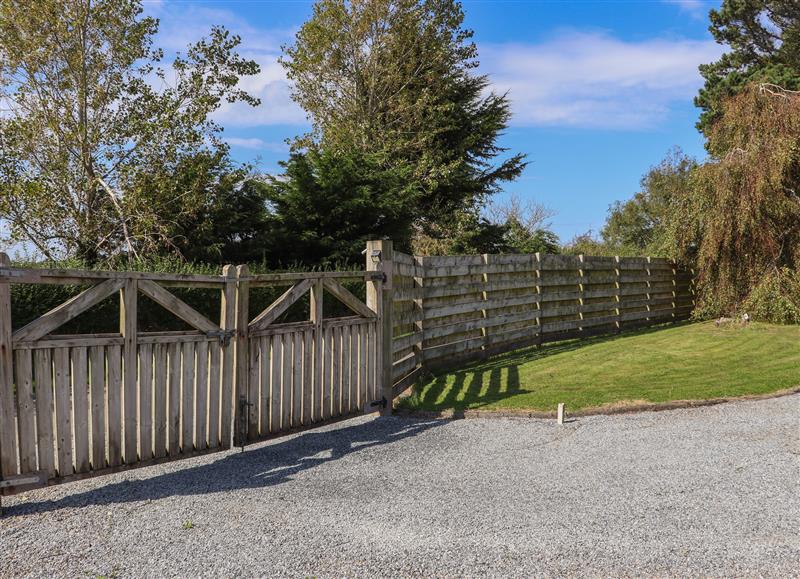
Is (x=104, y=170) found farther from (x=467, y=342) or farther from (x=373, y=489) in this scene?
(x=373, y=489)

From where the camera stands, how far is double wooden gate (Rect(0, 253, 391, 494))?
4449 millimetres

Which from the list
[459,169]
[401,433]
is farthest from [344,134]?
[401,433]

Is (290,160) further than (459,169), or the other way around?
(459,169)

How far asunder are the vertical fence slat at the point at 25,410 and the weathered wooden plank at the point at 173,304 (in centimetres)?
92

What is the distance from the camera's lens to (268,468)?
5.18 m

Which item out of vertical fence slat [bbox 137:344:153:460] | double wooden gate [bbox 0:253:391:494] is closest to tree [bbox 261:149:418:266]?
double wooden gate [bbox 0:253:391:494]

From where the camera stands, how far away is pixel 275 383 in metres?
5.93

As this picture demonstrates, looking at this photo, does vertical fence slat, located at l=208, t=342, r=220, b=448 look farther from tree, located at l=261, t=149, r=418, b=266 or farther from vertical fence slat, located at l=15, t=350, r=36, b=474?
tree, located at l=261, t=149, r=418, b=266

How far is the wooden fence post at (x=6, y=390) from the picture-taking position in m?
4.34

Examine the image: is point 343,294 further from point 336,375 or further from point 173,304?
point 173,304

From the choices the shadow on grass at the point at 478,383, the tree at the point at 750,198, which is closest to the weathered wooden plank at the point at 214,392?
the shadow on grass at the point at 478,383

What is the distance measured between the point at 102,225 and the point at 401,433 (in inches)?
394

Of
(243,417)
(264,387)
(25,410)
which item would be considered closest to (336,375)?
(264,387)

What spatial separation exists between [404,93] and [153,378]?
18.6 m
